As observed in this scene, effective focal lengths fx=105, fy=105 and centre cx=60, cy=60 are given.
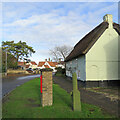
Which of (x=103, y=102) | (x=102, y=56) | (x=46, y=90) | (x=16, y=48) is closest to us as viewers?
(x=46, y=90)

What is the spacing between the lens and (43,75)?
19.0 ft

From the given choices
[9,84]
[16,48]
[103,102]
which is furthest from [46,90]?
[16,48]

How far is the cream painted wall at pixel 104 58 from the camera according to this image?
12672mm

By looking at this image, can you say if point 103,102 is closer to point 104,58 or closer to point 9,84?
point 104,58

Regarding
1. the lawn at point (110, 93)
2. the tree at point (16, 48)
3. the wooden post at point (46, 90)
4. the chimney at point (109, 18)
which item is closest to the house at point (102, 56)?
the chimney at point (109, 18)

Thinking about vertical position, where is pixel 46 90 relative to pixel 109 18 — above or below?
below

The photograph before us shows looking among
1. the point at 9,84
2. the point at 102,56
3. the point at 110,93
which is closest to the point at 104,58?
the point at 102,56

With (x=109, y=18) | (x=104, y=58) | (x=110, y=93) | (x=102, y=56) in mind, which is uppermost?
(x=109, y=18)

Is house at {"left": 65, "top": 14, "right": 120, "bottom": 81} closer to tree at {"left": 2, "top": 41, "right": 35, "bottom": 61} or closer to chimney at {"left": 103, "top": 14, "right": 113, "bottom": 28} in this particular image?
chimney at {"left": 103, "top": 14, "right": 113, "bottom": 28}

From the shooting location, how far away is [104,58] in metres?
13.1

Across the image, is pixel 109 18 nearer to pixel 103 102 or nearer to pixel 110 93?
pixel 110 93

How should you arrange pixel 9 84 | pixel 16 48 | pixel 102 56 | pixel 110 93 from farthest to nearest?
pixel 16 48, pixel 9 84, pixel 102 56, pixel 110 93

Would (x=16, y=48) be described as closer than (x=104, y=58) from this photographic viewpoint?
No

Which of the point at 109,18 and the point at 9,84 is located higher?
the point at 109,18
